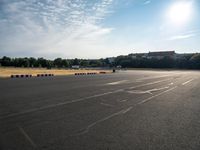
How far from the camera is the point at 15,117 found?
6.69 metres

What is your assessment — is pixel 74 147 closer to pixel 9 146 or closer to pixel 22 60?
pixel 9 146

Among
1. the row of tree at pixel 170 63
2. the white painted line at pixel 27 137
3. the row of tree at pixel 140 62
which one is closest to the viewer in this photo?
the white painted line at pixel 27 137

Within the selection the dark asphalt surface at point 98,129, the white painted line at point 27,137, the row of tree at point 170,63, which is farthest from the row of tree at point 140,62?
the white painted line at point 27,137

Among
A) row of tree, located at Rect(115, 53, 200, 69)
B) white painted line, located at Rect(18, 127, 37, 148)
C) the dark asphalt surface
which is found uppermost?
row of tree, located at Rect(115, 53, 200, 69)

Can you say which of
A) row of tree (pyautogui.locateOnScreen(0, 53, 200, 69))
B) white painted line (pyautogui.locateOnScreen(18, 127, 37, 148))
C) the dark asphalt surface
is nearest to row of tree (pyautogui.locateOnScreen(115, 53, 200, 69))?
row of tree (pyautogui.locateOnScreen(0, 53, 200, 69))

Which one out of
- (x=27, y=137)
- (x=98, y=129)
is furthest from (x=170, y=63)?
(x=27, y=137)

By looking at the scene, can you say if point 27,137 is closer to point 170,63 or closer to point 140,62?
→ point 170,63

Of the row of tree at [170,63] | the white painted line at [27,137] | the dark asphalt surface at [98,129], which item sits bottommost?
the dark asphalt surface at [98,129]

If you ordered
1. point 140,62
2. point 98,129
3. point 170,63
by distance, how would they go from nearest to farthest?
point 98,129, point 170,63, point 140,62

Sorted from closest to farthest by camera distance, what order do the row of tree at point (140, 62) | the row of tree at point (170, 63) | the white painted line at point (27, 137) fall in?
the white painted line at point (27, 137), the row of tree at point (170, 63), the row of tree at point (140, 62)

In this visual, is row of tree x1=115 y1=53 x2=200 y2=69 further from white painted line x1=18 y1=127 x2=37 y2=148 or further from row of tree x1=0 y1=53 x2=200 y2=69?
white painted line x1=18 y1=127 x2=37 y2=148

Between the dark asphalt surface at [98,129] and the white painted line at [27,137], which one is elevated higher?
the white painted line at [27,137]

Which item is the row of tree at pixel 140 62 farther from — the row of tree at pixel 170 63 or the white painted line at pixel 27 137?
the white painted line at pixel 27 137

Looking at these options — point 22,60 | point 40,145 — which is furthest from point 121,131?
point 22,60
